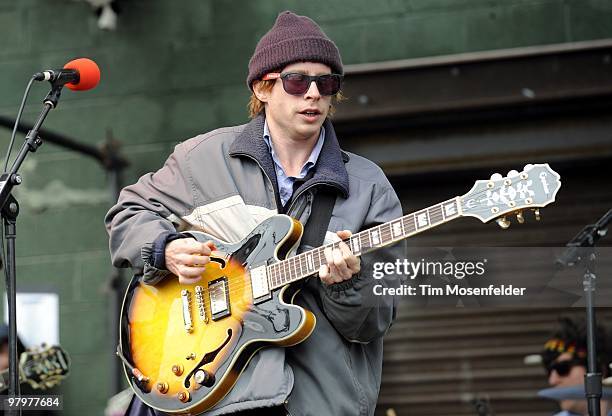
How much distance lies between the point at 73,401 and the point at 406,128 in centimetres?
240

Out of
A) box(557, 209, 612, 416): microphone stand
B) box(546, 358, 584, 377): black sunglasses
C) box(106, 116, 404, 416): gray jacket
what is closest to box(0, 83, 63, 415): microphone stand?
box(106, 116, 404, 416): gray jacket

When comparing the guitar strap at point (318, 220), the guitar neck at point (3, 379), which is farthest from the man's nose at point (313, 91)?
the guitar neck at point (3, 379)

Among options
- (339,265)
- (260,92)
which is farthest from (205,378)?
(260,92)

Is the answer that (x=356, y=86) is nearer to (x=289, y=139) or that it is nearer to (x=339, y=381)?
(x=289, y=139)

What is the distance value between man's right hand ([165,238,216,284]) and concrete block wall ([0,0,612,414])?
10.2 ft

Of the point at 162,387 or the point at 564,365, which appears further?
the point at 564,365

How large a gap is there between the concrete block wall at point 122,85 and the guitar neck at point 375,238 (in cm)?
316

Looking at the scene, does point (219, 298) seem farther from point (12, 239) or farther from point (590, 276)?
point (590, 276)

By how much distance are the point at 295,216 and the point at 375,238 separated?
30 centimetres

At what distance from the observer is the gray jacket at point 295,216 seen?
144 inches

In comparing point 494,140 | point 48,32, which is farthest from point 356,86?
point 48,32

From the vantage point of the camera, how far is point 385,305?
12.3ft

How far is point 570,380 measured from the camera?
226 inches

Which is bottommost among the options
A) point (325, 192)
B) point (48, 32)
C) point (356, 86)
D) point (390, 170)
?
point (325, 192)
